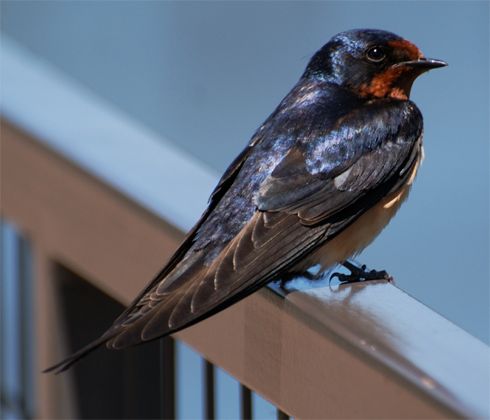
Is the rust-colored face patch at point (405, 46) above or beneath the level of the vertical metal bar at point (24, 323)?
above

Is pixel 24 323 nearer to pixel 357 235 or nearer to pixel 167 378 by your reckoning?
pixel 167 378

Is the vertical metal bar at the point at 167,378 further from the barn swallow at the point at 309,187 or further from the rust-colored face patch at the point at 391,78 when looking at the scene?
the rust-colored face patch at the point at 391,78

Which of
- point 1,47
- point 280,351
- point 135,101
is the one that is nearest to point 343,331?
point 280,351

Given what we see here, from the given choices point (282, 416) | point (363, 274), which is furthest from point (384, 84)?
point (282, 416)

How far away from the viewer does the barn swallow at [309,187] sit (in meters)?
1.25

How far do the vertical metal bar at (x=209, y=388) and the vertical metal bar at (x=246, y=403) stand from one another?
62mm

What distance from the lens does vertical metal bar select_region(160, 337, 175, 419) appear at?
4.48ft

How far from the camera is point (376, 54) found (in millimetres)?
1971

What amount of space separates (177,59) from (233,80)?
585 millimetres

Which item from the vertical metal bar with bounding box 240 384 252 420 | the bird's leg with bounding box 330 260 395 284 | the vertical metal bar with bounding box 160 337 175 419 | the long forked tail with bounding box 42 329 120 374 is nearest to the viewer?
the long forked tail with bounding box 42 329 120 374

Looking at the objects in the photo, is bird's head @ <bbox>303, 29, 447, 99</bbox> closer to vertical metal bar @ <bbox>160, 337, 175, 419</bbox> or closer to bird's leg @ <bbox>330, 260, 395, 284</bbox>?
bird's leg @ <bbox>330, 260, 395, 284</bbox>

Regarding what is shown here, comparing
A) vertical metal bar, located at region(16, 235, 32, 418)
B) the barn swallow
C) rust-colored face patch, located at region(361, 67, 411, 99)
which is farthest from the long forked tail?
rust-colored face patch, located at region(361, 67, 411, 99)

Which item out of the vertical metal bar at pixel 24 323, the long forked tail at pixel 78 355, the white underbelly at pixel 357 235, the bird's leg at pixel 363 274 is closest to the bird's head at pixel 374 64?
the white underbelly at pixel 357 235

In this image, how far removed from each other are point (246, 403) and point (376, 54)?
3.43ft
